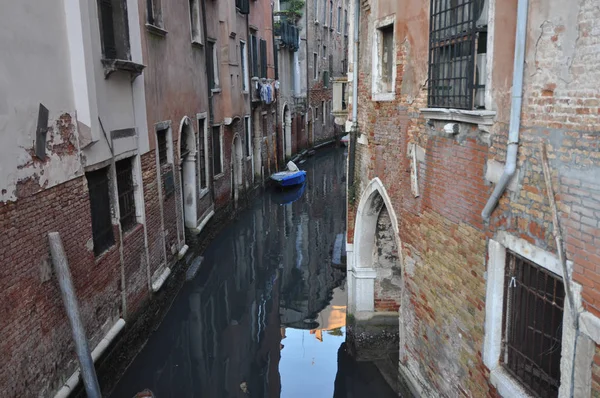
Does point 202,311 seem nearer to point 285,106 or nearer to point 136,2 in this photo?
point 136,2

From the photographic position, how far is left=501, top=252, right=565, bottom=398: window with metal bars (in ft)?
12.4

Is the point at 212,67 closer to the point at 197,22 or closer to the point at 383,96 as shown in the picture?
the point at 197,22

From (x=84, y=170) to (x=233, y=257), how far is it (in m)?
6.47

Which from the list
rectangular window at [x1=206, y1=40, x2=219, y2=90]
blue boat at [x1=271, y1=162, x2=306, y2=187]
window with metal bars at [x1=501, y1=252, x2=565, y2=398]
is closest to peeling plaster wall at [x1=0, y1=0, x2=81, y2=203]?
window with metal bars at [x1=501, y1=252, x2=565, y2=398]

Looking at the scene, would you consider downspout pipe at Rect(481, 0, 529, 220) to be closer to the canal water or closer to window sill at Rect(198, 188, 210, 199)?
the canal water

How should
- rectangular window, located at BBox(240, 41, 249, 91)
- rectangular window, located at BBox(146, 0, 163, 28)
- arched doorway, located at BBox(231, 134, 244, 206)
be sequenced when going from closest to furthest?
1. rectangular window, located at BBox(146, 0, 163, 28)
2. arched doorway, located at BBox(231, 134, 244, 206)
3. rectangular window, located at BBox(240, 41, 249, 91)

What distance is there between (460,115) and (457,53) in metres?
0.57

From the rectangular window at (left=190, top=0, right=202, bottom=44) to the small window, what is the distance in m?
3.21

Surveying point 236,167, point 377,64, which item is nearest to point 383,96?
point 377,64

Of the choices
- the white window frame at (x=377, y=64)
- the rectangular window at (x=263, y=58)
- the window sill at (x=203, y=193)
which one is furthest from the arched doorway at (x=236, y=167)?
the white window frame at (x=377, y=64)

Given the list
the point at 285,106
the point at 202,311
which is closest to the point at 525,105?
the point at 202,311

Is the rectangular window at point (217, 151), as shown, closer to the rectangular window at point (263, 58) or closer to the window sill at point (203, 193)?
the window sill at point (203, 193)

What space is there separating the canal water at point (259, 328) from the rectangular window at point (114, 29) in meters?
4.16

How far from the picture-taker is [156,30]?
9.29 m
